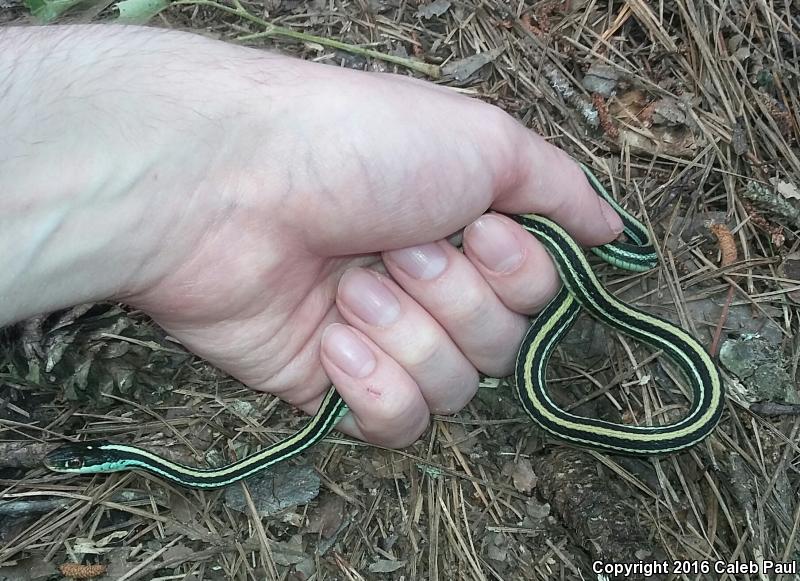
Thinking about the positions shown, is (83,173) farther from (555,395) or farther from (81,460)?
(555,395)

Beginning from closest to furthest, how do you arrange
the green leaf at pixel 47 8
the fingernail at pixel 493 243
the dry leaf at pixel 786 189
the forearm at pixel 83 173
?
1. the forearm at pixel 83 173
2. the fingernail at pixel 493 243
3. the dry leaf at pixel 786 189
4. the green leaf at pixel 47 8

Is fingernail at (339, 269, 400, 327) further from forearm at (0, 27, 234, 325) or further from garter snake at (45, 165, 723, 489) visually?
forearm at (0, 27, 234, 325)

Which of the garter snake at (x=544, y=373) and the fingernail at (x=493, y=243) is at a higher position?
the fingernail at (x=493, y=243)

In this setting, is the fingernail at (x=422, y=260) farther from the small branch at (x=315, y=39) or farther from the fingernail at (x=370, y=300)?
the small branch at (x=315, y=39)

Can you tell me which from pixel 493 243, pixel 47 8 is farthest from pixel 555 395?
pixel 47 8

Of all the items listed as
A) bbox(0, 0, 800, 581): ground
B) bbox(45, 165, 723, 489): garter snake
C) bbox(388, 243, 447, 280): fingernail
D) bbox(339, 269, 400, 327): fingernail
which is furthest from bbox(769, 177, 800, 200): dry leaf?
bbox(339, 269, 400, 327): fingernail

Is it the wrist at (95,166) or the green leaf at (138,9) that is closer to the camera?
the wrist at (95,166)

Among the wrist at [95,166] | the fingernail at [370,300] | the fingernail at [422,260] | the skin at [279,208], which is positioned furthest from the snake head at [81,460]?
the fingernail at [422,260]

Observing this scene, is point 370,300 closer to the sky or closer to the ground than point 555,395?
closer to the sky
